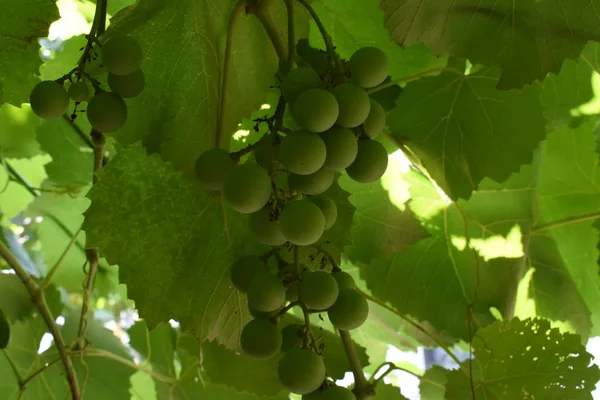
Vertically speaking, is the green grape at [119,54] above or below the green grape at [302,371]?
above

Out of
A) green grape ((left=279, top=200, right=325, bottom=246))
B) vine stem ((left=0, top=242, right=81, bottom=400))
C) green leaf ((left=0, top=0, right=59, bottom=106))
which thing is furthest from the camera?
vine stem ((left=0, top=242, right=81, bottom=400))

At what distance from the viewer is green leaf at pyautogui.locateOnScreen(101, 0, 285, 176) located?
30.5 inches

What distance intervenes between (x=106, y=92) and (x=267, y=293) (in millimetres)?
268

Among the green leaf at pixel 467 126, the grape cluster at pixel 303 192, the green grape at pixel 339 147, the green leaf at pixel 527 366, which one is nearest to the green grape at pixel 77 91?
the grape cluster at pixel 303 192

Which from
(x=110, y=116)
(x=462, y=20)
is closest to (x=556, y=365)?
(x=462, y=20)

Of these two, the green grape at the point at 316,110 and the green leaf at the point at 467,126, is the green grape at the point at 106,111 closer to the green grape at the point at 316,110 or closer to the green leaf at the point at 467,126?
the green grape at the point at 316,110

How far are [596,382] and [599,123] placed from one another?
1.38ft

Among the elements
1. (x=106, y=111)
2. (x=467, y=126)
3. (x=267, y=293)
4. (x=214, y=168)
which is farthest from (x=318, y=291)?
(x=467, y=126)

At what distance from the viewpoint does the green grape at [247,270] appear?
69 cm

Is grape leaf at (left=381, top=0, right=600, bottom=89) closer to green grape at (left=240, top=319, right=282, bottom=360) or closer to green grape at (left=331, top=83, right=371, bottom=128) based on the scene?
green grape at (left=331, top=83, right=371, bottom=128)

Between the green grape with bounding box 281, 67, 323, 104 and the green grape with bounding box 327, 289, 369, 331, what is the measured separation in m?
0.20

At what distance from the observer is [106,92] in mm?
684

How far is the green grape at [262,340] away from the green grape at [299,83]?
22 cm

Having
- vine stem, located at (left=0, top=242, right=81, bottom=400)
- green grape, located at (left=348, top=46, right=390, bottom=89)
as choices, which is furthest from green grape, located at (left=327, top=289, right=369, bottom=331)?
vine stem, located at (left=0, top=242, right=81, bottom=400)
